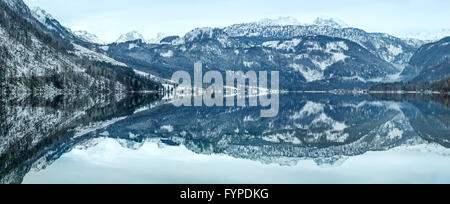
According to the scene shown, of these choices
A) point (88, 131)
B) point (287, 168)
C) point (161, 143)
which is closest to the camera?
point (287, 168)

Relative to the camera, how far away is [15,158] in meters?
48.4

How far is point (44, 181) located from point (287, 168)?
18.5 m
